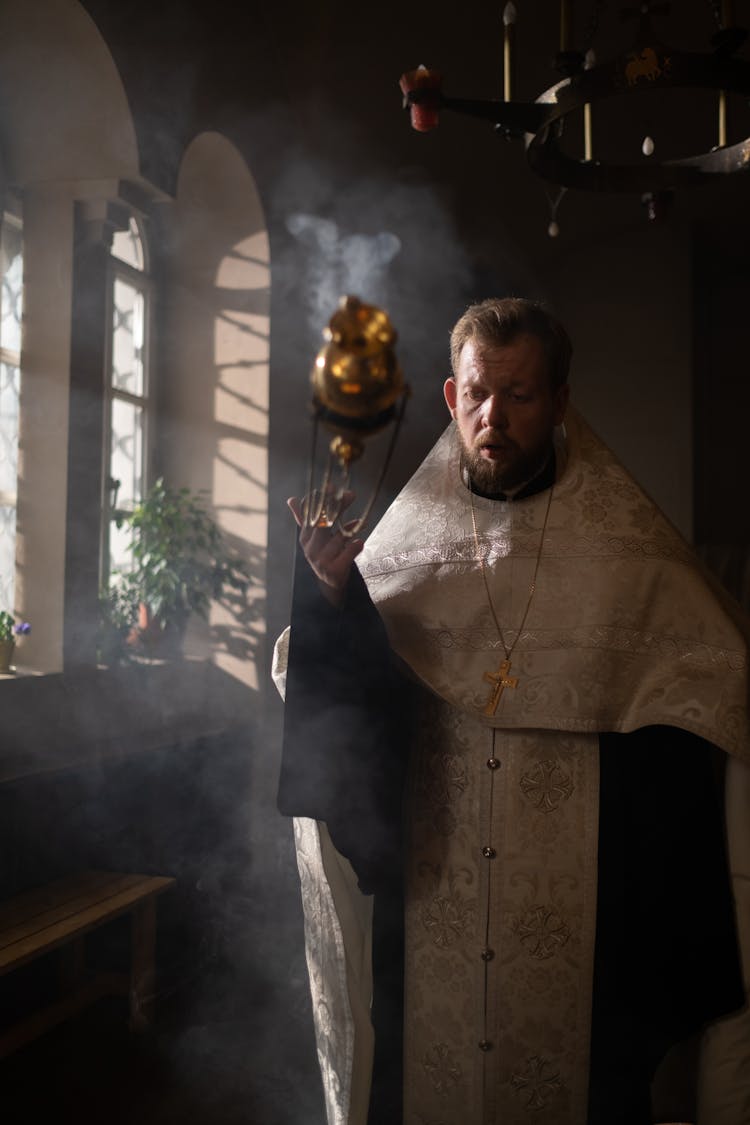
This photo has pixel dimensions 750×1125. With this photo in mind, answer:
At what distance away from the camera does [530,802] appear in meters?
2.17

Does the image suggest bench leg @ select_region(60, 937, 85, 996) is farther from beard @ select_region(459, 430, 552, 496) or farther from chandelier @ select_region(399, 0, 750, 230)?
chandelier @ select_region(399, 0, 750, 230)

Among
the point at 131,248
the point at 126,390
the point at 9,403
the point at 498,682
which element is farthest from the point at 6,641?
the point at 498,682

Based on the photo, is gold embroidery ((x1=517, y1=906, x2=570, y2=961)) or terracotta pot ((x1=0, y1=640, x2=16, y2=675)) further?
terracotta pot ((x1=0, y1=640, x2=16, y2=675))

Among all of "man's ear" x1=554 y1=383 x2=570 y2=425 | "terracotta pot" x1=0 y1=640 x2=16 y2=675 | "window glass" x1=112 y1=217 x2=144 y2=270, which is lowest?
"terracotta pot" x1=0 y1=640 x2=16 y2=675

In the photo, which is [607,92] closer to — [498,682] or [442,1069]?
[498,682]

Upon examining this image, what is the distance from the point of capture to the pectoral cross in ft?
6.97

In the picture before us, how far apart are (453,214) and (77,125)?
10.1 ft

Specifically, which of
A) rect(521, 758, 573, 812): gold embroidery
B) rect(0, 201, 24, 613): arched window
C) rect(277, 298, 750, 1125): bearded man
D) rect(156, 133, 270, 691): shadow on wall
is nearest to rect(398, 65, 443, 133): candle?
rect(277, 298, 750, 1125): bearded man

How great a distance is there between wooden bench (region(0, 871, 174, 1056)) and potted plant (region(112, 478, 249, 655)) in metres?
1.32

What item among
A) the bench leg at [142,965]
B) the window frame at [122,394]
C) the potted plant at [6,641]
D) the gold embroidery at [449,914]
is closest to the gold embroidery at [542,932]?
the gold embroidery at [449,914]

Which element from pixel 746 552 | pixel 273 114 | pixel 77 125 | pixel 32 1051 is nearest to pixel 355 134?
pixel 273 114

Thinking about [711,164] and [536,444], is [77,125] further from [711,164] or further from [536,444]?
[536,444]

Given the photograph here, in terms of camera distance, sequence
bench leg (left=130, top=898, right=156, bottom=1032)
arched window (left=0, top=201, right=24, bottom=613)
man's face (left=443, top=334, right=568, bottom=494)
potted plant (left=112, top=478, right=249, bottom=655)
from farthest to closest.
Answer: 1. potted plant (left=112, top=478, right=249, bottom=655)
2. arched window (left=0, top=201, right=24, bottom=613)
3. bench leg (left=130, top=898, right=156, bottom=1032)
4. man's face (left=443, top=334, right=568, bottom=494)

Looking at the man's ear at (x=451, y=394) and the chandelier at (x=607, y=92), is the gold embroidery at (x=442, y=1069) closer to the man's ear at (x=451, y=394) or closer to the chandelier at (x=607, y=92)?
the man's ear at (x=451, y=394)
